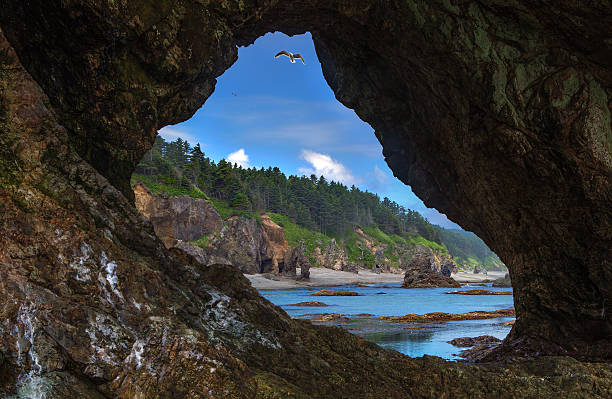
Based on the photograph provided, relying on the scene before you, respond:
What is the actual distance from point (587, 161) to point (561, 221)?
5.75 ft

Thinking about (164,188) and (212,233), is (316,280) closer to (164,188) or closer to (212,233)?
(212,233)

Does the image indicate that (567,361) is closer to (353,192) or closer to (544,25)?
(544,25)

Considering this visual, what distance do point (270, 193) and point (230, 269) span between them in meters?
109

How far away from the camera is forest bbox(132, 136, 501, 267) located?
80562mm

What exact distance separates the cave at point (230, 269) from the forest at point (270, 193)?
6201cm

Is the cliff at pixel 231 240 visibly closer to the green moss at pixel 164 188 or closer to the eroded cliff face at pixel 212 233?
the eroded cliff face at pixel 212 233

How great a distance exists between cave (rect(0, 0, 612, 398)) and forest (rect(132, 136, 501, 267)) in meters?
62.0

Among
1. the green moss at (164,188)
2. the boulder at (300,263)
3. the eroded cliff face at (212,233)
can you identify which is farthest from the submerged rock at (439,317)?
the boulder at (300,263)

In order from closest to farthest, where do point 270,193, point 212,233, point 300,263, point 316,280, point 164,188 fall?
1. point 164,188
2. point 212,233
3. point 300,263
4. point 316,280
5. point 270,193

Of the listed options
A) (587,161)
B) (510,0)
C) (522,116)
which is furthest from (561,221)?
(510,0)

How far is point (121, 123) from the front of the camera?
773cm

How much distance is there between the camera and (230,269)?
9.28 metres

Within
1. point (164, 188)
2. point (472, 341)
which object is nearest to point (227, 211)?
point (164, 188)

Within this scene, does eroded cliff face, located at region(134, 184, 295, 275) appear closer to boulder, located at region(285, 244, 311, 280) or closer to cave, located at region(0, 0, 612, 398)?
boulder, located at region(285, 244, 311, 280)
